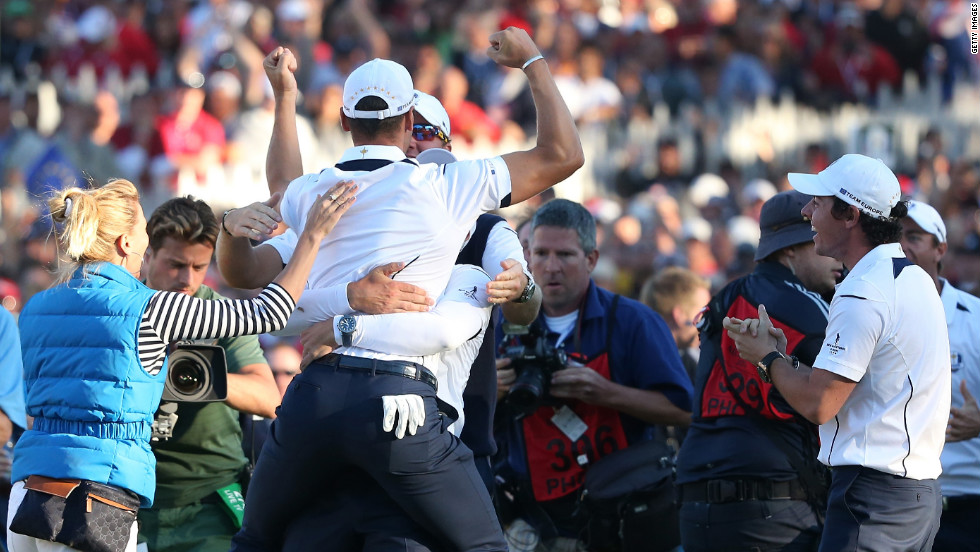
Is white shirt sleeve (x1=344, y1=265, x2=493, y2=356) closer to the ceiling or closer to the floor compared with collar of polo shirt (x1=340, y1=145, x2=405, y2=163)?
closer to the floor

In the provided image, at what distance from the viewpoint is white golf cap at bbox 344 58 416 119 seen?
14.8ft

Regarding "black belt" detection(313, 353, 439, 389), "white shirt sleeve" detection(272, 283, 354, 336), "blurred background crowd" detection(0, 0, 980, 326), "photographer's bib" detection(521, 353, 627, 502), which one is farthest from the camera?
"blurred background crowd" detection(0, 0, 980, 326)

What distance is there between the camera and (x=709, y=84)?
51.1ft

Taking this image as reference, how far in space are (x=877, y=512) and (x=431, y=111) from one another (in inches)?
92.4

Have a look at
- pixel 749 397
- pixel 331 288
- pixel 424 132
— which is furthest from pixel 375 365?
pixel 749 397

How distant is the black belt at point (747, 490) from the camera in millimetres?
5168

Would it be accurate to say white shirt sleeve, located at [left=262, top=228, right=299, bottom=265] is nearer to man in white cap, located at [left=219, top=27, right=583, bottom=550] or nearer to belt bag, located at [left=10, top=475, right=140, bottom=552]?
man in white cap, located at [left=219, top=27, right=583, bottom=550]

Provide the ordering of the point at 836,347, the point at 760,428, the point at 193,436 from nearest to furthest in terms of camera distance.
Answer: the point at 836,347 < the point at 760,428 < the point at 193,436

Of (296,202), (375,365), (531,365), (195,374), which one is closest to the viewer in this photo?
(375,365)

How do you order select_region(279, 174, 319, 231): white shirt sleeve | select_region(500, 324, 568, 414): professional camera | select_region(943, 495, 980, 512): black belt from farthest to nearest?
select_region(943, 495, 980, 512): black belt
select_region(500, 324, 568, 414): professional camera
select_region(279, 174, 319, 231): white shirt sleeve

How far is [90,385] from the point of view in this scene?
4320 millimetres

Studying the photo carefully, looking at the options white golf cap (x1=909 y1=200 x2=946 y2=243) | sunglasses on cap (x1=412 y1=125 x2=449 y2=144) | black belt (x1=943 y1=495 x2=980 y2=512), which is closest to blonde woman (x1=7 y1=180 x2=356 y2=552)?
sunglasses on cap (x1=412 y1=125 x2=449 y2=144)

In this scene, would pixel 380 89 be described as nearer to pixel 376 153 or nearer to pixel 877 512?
pixel 376 153

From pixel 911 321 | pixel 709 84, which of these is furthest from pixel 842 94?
pixel 911 321
